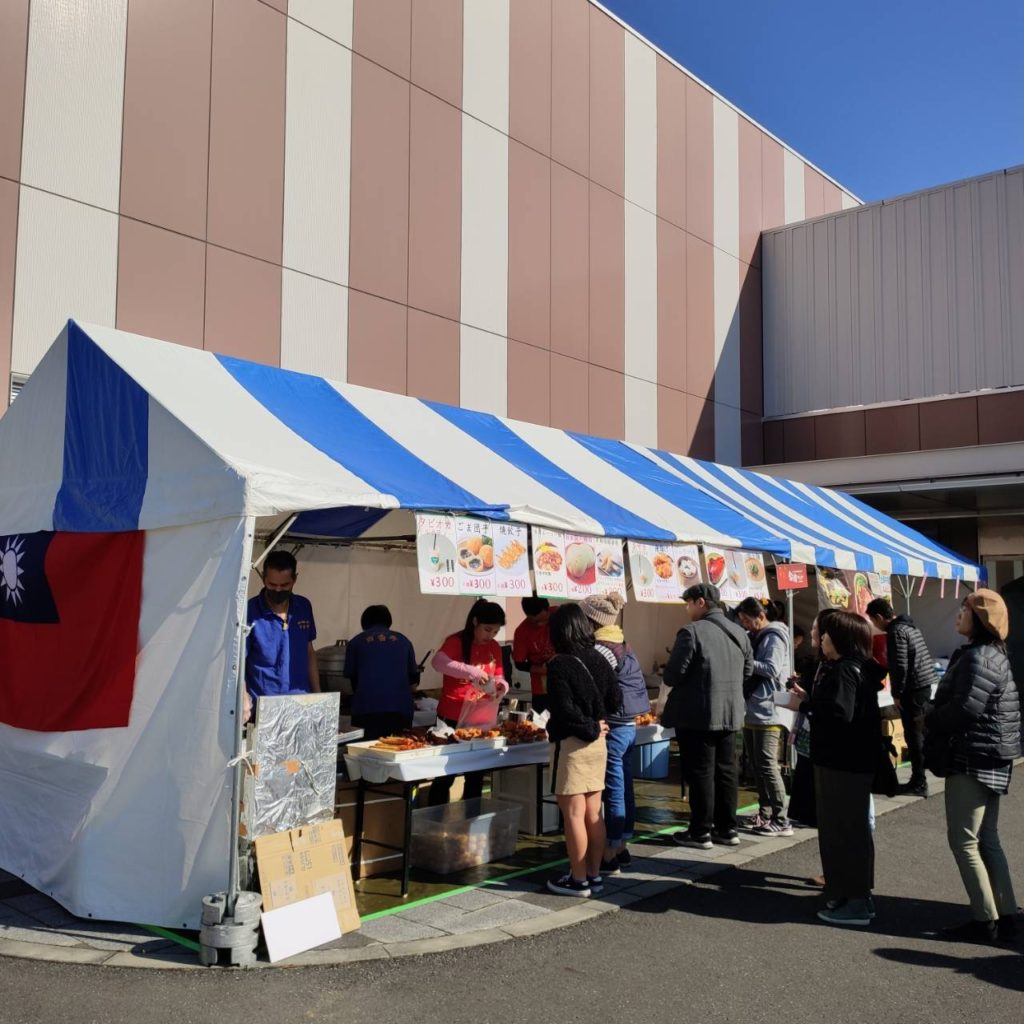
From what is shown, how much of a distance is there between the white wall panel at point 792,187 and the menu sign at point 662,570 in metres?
11.7

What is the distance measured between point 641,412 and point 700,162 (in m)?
4.42

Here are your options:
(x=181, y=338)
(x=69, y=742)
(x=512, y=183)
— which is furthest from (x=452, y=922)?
(x=512, y=183)

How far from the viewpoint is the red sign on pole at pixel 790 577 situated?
840 centimetres

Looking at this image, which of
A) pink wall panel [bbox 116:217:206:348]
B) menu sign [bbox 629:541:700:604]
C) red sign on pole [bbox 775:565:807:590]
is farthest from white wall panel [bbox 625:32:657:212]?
menu sign [bbox 629:541:700:604]

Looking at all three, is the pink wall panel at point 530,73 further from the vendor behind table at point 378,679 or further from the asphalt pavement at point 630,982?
the asphalt pavement at point 630,982

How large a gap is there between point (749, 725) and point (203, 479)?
13.7ft

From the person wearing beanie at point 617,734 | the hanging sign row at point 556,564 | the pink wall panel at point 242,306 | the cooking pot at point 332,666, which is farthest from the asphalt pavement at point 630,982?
the pink wall panel at point 242,306

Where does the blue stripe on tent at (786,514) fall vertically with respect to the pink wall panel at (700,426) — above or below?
below

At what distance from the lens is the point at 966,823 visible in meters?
4.82

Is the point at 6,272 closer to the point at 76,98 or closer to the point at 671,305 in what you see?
the point at 76,98

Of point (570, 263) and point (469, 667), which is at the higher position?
point (570, 263)

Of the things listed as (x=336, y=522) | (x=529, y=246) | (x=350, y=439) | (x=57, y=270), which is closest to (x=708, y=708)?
(x=350, y=439)

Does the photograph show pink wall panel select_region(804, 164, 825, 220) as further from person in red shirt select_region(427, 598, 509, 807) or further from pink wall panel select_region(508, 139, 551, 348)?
person in red shirt select_region(427, 598, 509, 807)

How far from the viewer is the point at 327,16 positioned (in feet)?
33.5
